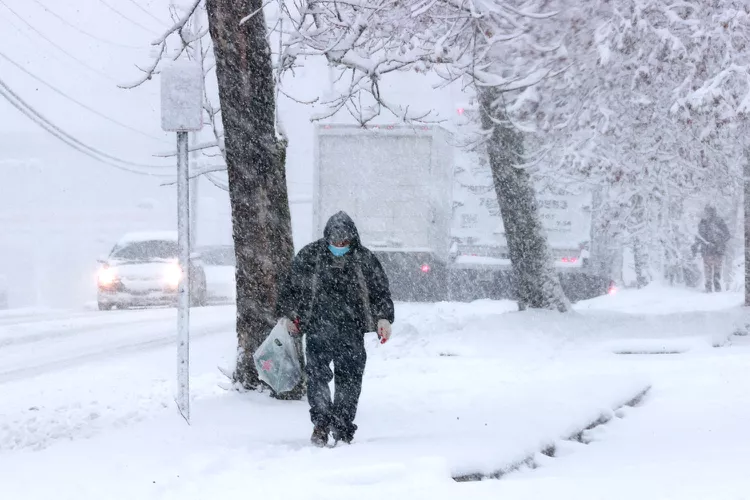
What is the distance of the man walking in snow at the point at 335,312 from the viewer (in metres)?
7.04

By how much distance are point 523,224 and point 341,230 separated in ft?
31.9

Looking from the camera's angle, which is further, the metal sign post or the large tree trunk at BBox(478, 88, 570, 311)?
the large tree trunk at BBox(478, 88, 570, 311)

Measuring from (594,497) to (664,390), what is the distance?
529 cm

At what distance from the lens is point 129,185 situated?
3893 inches

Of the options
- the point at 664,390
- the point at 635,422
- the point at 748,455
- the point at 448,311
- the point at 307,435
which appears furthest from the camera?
the point at 448,311

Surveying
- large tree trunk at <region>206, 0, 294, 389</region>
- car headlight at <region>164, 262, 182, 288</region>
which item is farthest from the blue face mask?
car headlight at <region>164, 262, 182, 288</region>

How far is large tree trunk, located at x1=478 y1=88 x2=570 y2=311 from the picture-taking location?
16141mm

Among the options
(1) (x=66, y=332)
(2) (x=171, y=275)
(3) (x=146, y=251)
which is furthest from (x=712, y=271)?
(1) (x=66, y=332)

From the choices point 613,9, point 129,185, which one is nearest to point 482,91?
point 613,9

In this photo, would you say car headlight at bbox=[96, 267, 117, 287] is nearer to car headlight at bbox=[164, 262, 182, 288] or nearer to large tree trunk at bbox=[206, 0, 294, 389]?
car headlight at bbox=[164, 262, 182, 288]

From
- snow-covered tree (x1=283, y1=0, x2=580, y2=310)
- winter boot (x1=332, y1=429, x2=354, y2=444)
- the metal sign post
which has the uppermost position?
snow-covered tree (x1=283, y1=0, x2=580, y2=310)

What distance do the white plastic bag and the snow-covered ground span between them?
0.39m

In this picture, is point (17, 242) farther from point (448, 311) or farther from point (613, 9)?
point (613, 9)

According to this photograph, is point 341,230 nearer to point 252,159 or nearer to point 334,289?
point 334,289
